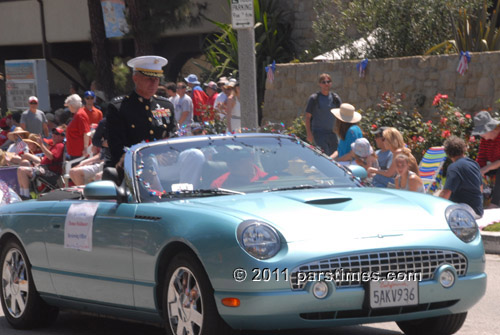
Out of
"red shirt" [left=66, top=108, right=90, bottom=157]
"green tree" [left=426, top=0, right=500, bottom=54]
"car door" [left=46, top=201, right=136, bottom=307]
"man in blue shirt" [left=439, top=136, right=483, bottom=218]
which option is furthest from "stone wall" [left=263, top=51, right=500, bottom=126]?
"car door" [left=46, top=201, right=136, bottom=307]

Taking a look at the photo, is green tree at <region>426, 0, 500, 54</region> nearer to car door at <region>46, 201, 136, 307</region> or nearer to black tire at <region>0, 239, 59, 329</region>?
black tire at <region>0, 239, 59, 329</region>

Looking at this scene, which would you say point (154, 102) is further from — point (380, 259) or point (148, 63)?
point (380, 259)

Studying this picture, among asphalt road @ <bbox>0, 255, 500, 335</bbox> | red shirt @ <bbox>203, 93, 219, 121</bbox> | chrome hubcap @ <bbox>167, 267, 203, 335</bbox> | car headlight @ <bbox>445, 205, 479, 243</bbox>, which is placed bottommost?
red shirt @ <bbox>203, 93, 219, 121</bbox>

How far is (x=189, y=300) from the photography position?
236 inches

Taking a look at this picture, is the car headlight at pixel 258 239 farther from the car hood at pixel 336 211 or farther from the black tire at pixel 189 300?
the black tire at pixel 189 300

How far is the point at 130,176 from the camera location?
22.7ft

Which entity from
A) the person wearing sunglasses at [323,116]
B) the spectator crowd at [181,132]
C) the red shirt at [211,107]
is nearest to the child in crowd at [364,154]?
the spectator crowd at [181,132]

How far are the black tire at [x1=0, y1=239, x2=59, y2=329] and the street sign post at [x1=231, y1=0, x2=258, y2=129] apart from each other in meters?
5.82

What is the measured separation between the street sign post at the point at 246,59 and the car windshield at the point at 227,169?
19.4 ft

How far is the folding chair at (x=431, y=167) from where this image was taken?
13688 millimetres

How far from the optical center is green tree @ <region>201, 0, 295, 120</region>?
896 inches

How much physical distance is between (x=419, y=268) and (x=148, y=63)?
376cm

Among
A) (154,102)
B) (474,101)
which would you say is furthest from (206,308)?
(474,101)

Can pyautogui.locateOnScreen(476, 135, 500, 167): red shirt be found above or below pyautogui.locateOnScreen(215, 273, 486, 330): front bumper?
below
